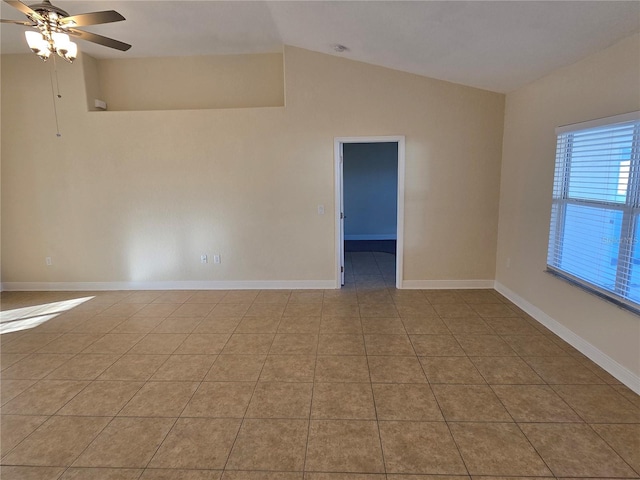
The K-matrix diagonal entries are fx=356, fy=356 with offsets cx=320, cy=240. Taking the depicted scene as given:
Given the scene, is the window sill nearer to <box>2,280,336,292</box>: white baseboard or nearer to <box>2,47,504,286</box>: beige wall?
<box>2,47,504,286</box>: beige wall

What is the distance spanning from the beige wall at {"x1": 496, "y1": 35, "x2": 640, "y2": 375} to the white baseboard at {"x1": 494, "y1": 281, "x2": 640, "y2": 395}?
0.13ft

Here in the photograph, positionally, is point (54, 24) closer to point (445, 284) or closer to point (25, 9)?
point (25, 9)

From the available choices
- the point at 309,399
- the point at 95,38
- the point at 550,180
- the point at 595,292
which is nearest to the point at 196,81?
the point at 95,38

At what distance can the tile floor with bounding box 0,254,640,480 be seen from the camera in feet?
6.45

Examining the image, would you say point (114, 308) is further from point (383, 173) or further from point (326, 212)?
point (383, 173)

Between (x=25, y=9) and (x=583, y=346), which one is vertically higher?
(x=25, y=9)

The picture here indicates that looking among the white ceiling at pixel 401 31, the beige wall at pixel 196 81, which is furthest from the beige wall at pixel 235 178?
the white ceiling at pixel 401 31

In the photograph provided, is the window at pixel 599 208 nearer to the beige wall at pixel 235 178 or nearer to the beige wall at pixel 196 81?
the beige wall at pixel 235 178

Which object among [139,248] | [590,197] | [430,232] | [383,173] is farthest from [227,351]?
[383,173]

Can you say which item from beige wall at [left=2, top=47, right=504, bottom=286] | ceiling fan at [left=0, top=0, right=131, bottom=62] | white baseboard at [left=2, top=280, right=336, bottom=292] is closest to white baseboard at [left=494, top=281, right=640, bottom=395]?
beige wall at [left=2, top=47, right=504, bottom=286]

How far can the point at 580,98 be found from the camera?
9.89 ft

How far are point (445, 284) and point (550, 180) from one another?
191 centimetres

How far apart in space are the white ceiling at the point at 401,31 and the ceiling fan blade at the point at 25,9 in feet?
3.64

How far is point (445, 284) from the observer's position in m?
4.86
